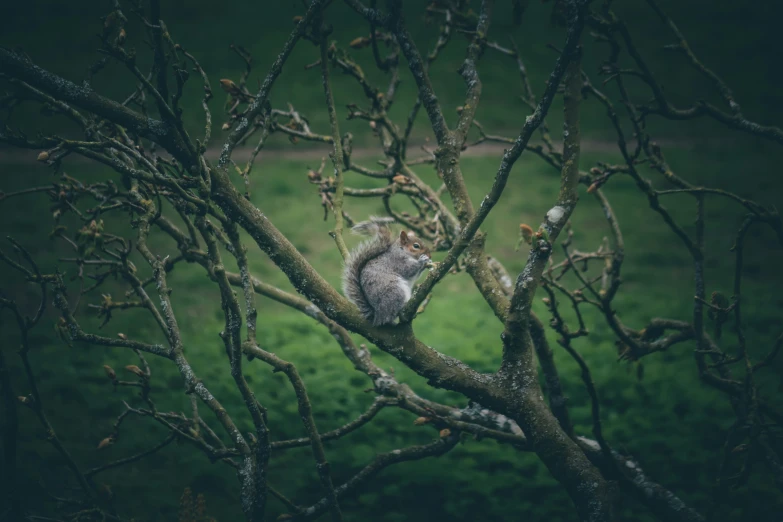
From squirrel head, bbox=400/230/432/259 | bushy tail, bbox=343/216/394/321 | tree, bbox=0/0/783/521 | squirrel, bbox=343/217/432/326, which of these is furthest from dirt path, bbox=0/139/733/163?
tree, bbox=0/0/783/521

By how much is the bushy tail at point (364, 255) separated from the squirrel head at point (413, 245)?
16 cm

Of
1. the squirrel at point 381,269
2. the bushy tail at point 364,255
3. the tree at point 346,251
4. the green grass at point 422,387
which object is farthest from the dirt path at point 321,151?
the tree at point 346,251

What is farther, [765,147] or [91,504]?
[765,147]

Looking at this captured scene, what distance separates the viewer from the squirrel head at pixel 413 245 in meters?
3.59

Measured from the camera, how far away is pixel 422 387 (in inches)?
187

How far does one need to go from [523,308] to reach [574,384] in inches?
95.9

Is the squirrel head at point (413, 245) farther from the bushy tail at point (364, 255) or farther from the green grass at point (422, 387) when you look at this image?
the green grass at point (422, 387)

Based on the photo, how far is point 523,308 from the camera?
2.42 meters

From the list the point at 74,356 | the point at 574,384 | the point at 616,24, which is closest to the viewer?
the point at 616,24

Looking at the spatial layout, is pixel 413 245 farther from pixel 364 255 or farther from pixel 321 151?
pixel 321 151

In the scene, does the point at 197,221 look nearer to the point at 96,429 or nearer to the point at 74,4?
the point at 96,429

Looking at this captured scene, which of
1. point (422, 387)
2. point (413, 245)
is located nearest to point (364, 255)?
point (413, 245)

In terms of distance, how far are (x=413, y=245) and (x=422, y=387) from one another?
4.94 ft

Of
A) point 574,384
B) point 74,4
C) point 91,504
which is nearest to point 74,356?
point 91,504
